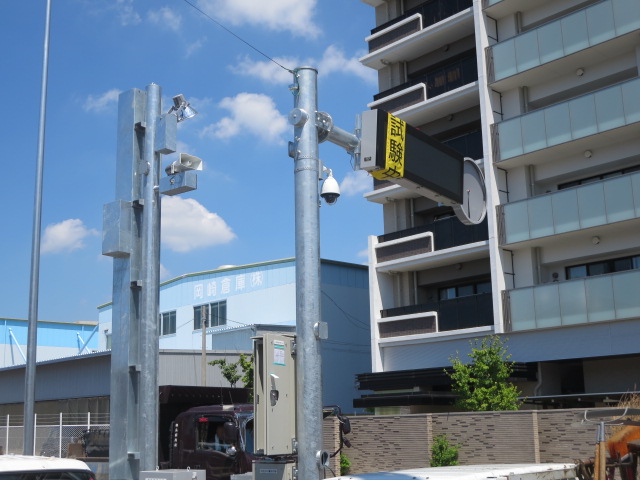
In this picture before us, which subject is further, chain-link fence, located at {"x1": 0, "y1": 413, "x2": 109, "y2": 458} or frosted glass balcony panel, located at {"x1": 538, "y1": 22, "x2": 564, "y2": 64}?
frosted glass balcony panel, located at {"x1": 538, "y1": 22, "x2": 564, "y2": 64}

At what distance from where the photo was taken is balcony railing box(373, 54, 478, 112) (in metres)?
32.6

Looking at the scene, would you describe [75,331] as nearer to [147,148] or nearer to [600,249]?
[600,249]

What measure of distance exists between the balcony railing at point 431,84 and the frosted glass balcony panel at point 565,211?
22.3 ft

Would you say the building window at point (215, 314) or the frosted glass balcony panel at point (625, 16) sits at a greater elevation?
the frosted glass balcony panel at point (625, 16)

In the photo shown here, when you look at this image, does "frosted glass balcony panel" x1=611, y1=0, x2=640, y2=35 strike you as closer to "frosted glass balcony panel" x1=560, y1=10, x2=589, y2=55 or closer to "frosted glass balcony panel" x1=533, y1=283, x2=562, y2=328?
"frosted glass balcony panel" x1=560, y1=10, x2=589, y2=55

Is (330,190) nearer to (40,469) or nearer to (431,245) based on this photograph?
(40,469)

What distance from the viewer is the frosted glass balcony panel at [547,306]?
27203mm

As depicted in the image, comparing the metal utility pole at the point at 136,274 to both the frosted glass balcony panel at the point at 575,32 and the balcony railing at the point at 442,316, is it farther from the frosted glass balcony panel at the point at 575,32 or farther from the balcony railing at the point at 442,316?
the balcony railing at the point at 442,316

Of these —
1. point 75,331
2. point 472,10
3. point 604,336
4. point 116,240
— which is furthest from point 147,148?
point 75,331

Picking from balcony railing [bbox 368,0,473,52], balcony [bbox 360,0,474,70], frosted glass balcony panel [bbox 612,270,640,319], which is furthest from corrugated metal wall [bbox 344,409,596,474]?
balcony railing [bbox 368,0,473,52]

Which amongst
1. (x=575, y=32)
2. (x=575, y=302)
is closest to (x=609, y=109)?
(x=575, y=32)

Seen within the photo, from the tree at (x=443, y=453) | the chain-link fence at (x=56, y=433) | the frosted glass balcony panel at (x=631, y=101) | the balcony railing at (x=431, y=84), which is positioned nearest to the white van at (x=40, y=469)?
the chain-link fence at (x=56, y=433)

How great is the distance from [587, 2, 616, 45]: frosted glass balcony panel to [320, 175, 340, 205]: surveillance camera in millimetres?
21804

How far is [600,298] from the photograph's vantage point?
26109mm
